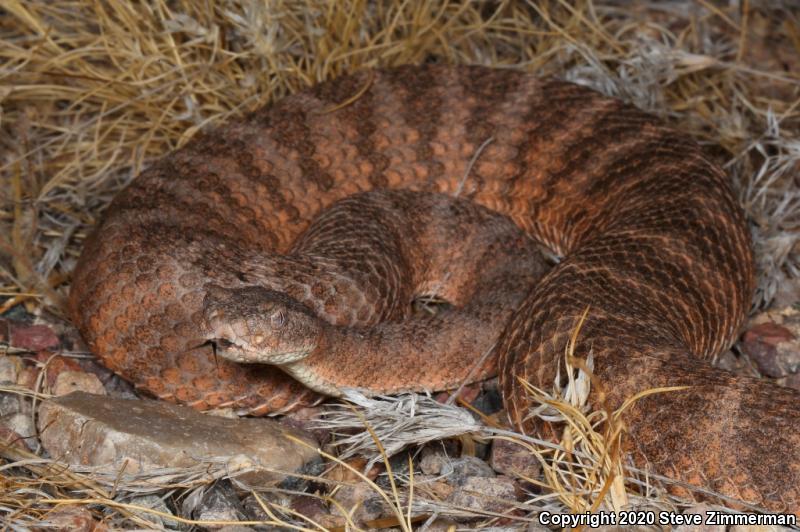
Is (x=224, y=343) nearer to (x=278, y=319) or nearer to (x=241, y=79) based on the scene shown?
(x=278, y=319)

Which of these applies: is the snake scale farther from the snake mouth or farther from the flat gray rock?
the flat gray rock

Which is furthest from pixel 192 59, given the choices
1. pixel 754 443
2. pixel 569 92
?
pixel 754 443

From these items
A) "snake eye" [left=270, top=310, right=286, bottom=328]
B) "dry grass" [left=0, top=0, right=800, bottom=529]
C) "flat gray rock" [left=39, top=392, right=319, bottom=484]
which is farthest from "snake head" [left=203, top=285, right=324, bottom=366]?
"dry grass" [left=0, top=0, right=800, bottom=529]

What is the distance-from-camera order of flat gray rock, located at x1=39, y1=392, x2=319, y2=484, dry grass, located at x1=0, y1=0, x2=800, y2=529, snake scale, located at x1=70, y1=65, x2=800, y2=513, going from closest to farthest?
snake scale, located at x1=70, y1=65, x2=800, y2=513 < flat gray rock, located at x1=39, y1=392, x2=319, y2=484 < dry grass, located at x1=0, y1=0, x2=800, y2=529

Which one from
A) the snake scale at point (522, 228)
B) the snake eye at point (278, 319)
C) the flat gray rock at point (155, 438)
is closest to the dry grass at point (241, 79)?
the snake scale at point (522, 228)

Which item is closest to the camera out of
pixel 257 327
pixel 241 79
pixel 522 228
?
pixel 257 327

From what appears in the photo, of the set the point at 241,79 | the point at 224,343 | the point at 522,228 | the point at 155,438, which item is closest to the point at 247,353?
the point at 224,343
